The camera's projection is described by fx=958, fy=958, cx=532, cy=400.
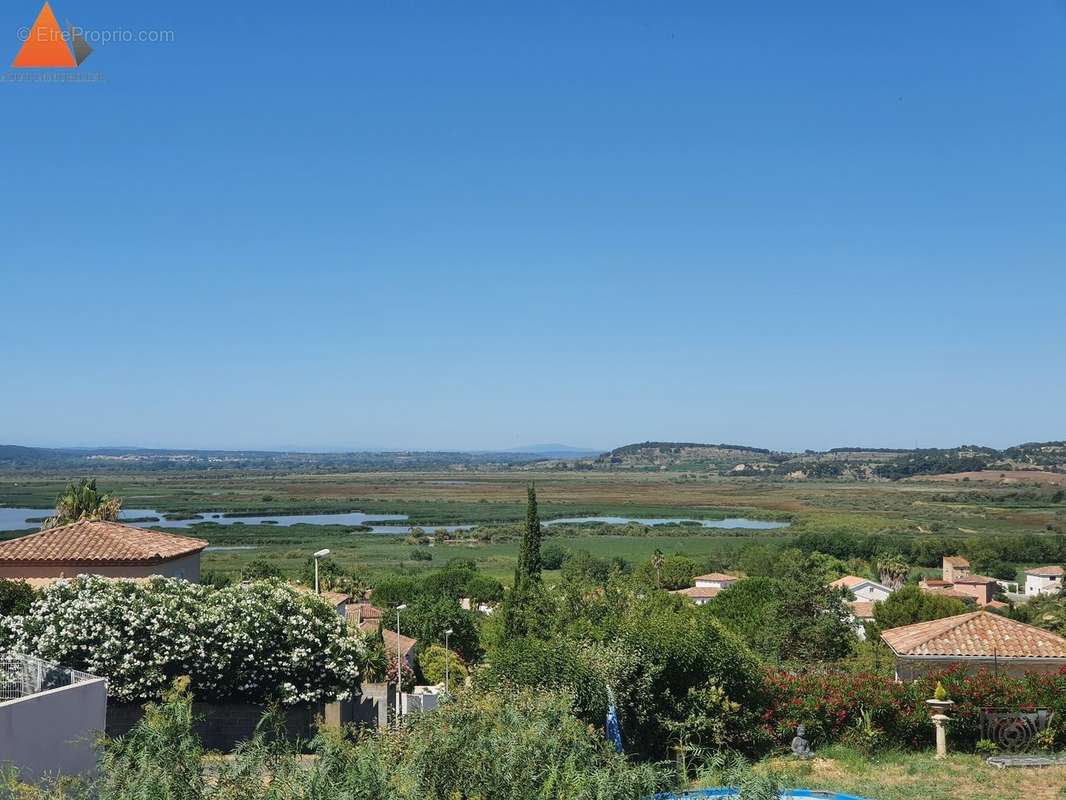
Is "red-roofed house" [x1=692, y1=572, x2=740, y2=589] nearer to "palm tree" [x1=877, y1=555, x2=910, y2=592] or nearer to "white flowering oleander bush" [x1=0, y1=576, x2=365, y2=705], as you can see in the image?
"palm tree" [x1=877, y1=555, x2=910, y2=592]

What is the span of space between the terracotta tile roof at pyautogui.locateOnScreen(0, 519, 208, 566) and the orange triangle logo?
9.71 metres

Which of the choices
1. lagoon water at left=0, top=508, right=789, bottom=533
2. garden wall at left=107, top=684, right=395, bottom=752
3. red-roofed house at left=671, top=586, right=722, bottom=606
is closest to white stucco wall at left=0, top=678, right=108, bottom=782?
garden wall at left=107, top=684, right=395, bottom=752

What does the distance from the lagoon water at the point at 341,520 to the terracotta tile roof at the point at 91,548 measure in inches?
3398

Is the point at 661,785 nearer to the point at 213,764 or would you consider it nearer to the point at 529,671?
the point at 213,764

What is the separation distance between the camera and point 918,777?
40.3 feet

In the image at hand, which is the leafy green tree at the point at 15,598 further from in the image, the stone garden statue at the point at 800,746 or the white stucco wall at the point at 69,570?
the stone garden statue at the point at 800,746

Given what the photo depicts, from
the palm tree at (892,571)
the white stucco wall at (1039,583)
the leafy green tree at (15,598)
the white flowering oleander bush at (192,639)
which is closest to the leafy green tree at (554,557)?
the palm tree at (892,571)

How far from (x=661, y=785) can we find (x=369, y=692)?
16692mm

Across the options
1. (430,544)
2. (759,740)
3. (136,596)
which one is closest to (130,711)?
(136,596)

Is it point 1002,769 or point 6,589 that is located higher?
point 6,589

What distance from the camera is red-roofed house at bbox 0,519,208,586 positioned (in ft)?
65.5

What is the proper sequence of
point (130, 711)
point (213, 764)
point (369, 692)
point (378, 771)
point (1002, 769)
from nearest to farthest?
point (378, 771) < point (213, 764) < point (1002, 769) < point (130, 711) < point (369, 692)

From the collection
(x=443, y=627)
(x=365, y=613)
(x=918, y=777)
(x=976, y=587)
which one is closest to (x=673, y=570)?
(x=976, y=587)

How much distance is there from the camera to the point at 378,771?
6.90m
